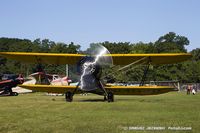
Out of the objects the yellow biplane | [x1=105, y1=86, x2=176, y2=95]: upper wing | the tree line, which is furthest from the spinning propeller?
the tree line

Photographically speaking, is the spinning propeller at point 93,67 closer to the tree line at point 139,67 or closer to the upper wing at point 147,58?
the upper wing at point 147,58

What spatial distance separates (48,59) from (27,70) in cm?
8719

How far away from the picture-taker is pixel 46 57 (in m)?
22.6

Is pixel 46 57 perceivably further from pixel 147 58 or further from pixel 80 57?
pixel 147 58

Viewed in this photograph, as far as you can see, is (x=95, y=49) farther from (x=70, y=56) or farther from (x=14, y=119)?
(x=14, y=119)

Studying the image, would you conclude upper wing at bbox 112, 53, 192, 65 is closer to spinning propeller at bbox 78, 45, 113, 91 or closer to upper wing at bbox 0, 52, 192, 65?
upper wing at bbox 0, 52, 192, 65

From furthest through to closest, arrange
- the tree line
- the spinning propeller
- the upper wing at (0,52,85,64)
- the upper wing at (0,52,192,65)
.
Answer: the tree line → the upper wing at (0,52,85,64) → the upper wing at (0,52,192,65) → the spinning propeller

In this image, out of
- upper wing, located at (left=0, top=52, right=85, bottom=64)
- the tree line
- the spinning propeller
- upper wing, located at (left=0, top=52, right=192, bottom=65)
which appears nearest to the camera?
the spinning propeller

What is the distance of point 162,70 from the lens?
9244 centimetres

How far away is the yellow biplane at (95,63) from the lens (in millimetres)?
20359

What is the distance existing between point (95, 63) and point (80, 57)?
4.74ft

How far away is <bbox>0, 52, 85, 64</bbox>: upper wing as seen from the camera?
21625 mm

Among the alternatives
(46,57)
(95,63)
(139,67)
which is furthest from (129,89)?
(139,67)

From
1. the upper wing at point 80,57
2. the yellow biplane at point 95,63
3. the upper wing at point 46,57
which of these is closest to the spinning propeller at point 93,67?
the yellow biplane at point 95,63
